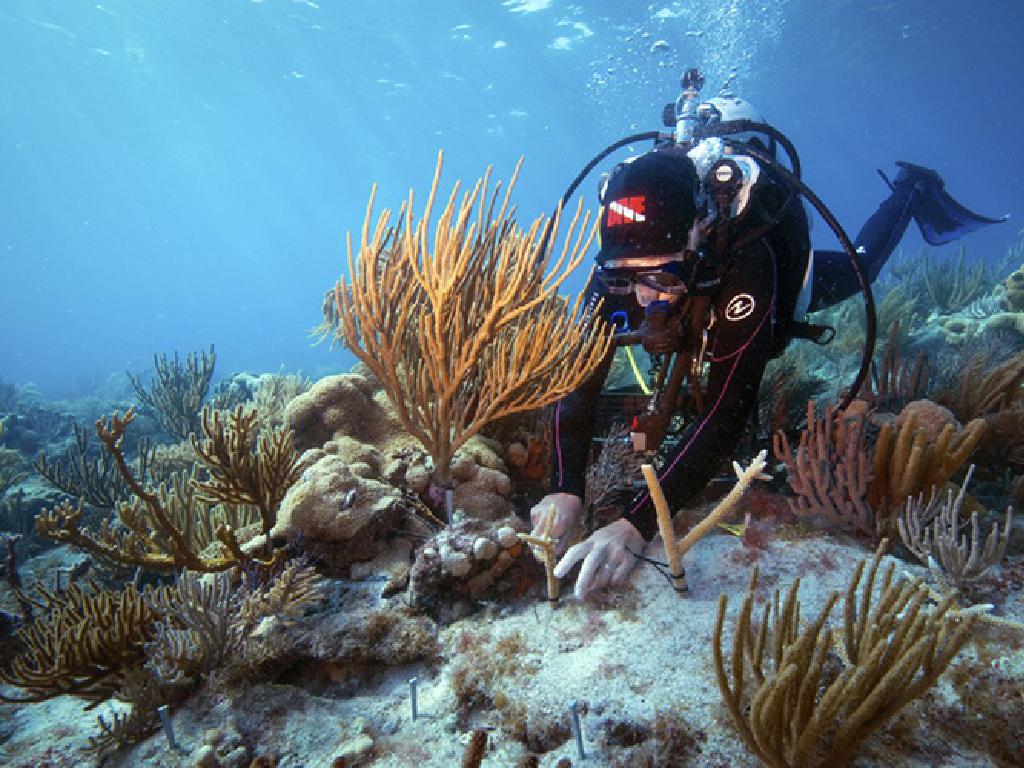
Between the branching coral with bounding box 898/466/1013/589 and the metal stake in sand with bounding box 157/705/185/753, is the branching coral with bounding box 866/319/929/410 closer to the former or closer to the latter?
the branching coral with bounding box 898/466/1013/589

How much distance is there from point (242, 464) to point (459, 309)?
151cm

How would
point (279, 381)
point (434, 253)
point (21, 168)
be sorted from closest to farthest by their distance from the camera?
1. point (434, 253)
2. point (279, 381)
3. point (21, 168)

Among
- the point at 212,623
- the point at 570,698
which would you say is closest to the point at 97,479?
the point at 212,623

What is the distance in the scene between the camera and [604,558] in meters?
2.47

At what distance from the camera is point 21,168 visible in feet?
280

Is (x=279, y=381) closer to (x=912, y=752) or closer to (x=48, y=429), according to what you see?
(x=912, y=752)

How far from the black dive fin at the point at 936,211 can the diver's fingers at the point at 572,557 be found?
7.48 metres

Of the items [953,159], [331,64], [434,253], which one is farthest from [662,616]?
[953,159]

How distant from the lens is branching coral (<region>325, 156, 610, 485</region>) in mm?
2627

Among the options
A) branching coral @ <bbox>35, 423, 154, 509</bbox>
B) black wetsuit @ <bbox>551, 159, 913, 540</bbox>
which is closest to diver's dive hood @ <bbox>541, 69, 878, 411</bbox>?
black wetsuit @ <bbox>551, 159, 913, 540</bbox>

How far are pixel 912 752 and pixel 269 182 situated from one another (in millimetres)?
102868

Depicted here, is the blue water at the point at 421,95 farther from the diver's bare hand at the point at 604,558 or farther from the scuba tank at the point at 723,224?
the diver's bare hand at the point at 604,558

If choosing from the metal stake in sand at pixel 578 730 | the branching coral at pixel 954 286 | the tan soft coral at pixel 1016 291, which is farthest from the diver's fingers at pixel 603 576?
the branching coral at pixel 954 286

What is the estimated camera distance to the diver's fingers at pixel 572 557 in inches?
94.3
